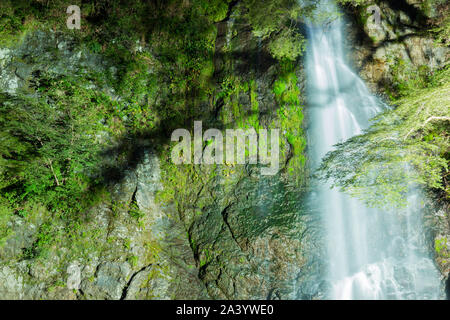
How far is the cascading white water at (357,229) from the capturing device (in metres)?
5.85

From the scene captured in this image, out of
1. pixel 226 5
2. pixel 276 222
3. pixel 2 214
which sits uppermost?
pixel 226 5

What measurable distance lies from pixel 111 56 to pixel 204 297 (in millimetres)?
7739

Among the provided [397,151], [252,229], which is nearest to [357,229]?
[397,151]

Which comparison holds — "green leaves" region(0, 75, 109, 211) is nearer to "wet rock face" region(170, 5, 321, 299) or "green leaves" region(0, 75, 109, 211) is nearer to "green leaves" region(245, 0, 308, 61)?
"wet rock face" region(170, 5, 321, 299)

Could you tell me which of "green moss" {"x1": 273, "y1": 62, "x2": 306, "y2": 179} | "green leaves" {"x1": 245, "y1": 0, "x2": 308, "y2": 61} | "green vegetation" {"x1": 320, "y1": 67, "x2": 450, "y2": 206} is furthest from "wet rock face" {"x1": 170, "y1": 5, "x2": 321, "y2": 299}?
"green vegetation" {"x1": 320, "y1": 67, "x2": 450, "y2": 206}

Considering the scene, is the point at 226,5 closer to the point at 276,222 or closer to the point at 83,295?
the point at 276,222

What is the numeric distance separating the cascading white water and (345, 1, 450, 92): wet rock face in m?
0.74

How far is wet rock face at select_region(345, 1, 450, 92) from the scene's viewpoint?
7.57m

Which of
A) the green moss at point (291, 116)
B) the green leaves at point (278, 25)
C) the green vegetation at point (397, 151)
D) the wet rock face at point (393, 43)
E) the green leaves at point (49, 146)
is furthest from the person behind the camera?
the wet rock face at point (393, 43)

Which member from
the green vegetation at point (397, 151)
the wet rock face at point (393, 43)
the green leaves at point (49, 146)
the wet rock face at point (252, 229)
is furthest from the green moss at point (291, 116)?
the green leaves at point (49, 146)

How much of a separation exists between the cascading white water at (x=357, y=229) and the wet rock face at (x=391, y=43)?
2.41 feet

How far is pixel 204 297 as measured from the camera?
600 centimetres

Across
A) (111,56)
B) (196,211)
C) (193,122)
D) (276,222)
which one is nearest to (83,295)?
(196,211)

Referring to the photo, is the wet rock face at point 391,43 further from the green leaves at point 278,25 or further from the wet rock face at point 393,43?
the green leaves at point 278,25
